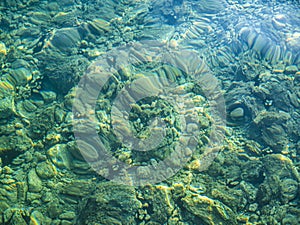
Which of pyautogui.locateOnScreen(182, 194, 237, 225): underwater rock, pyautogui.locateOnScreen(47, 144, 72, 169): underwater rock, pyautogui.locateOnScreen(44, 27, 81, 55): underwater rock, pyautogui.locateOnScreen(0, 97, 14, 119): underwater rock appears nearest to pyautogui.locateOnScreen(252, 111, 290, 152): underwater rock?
pyautogui.locateOnScreen(182, 194, 237, 225): underwater rock

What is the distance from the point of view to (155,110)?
2818 mm

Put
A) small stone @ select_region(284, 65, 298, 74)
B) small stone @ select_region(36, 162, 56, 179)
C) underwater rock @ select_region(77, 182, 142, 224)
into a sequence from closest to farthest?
1. underwater rock @ select_region(77, 182, 142, 224)
2. small stone @ select_region(36, 162, 56, 179)
3. small stone @ select_region(284, 65, 298, 74)

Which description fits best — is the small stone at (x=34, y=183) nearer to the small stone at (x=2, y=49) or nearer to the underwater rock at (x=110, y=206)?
the underwater rock at (x=110, y=206)

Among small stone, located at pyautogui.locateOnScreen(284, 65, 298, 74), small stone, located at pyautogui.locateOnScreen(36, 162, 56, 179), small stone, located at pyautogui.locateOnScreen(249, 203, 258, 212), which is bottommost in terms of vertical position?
small stone, located at pyautogui.locateOnScreen(249, 203, 258, 212)

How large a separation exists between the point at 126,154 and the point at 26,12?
105 inches

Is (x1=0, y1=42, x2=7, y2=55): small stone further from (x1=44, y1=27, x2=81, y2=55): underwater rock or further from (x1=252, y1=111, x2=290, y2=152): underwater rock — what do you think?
(x1=252, y1=111, x2=290, y2=152): underwater rock

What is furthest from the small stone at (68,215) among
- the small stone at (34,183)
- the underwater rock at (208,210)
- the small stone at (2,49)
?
the small stone at (2,49)

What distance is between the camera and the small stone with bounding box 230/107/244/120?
287 centimetres

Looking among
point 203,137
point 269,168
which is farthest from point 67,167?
point 269,168

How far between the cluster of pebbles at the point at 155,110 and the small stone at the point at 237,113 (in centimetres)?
1

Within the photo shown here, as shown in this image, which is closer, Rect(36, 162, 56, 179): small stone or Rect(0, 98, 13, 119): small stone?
Rect(36, 162, 56, 179): small stone

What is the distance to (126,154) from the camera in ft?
8.40

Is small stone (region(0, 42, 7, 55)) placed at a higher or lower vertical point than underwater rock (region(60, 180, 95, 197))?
higher

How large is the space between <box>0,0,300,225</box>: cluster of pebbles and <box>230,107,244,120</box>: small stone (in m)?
0.01
